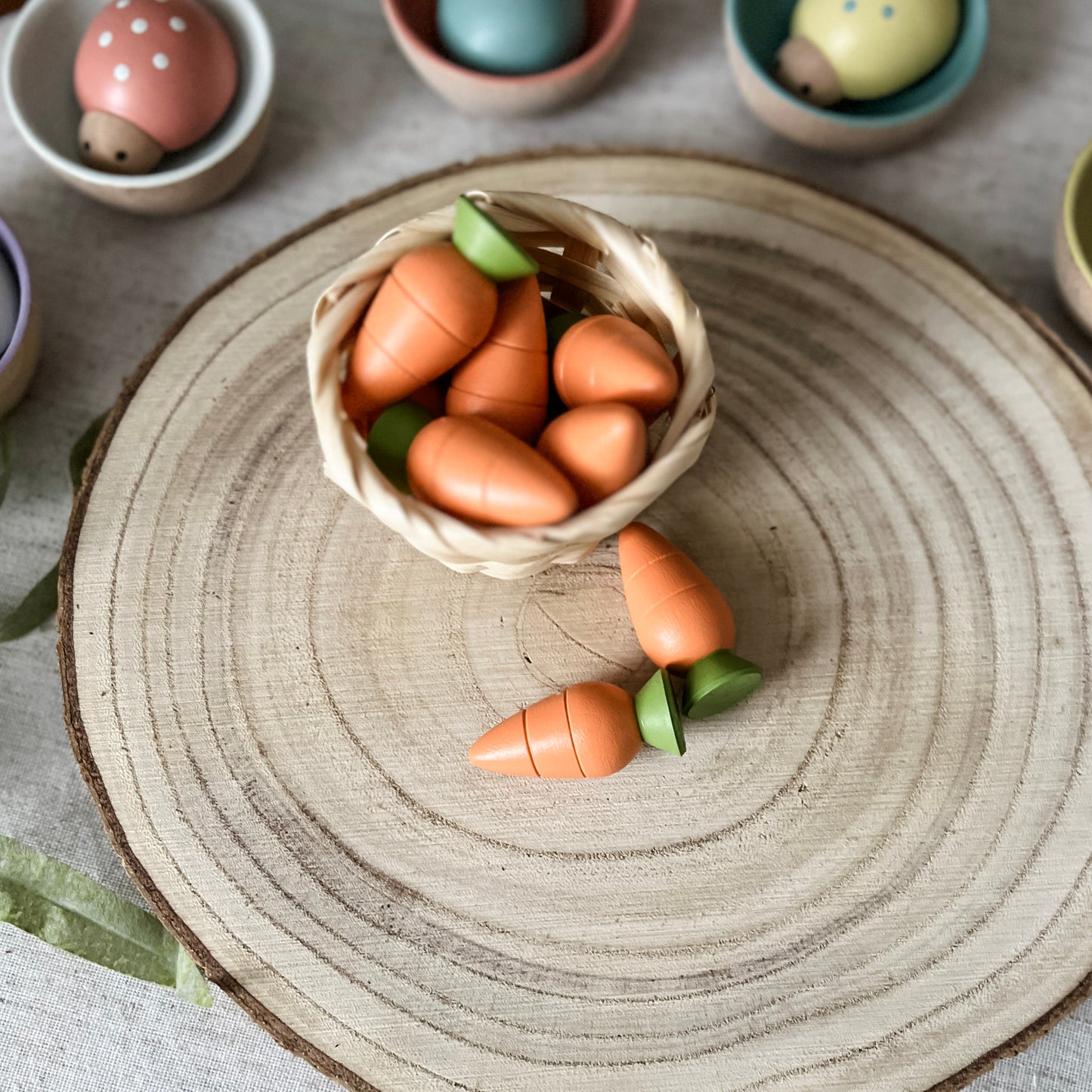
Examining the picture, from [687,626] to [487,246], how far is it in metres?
0.29

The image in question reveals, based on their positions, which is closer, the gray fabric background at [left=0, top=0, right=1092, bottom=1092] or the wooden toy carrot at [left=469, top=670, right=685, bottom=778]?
the wooden toy carrot at [left=469, top=670, right=685, bottom=778]

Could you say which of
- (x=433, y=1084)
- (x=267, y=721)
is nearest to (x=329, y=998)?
(x=433, y=1084)

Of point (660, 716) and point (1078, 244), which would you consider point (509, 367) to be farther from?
point (1078, 244)

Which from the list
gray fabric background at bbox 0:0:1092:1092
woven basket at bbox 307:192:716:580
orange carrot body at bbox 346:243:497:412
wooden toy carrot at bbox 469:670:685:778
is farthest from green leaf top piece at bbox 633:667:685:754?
gray fabric background at bbox 0:0:1092:1092

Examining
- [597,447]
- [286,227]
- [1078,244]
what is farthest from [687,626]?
[286,227]

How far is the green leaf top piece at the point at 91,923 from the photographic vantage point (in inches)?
31.4

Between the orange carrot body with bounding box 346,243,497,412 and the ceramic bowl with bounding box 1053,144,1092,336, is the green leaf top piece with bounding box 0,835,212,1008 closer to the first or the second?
the orange carrot body with bounding box 346,243,497,412

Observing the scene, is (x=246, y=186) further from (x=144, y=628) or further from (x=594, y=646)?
(x=594, y=646)

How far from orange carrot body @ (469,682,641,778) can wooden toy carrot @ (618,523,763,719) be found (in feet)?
0.15

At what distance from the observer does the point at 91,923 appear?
0.80 metres

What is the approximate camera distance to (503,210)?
2.19 ft

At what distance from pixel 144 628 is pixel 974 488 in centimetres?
67

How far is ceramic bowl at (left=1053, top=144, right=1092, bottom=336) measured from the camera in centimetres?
85

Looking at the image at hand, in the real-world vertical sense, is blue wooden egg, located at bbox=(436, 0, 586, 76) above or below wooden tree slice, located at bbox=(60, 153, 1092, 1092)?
above
